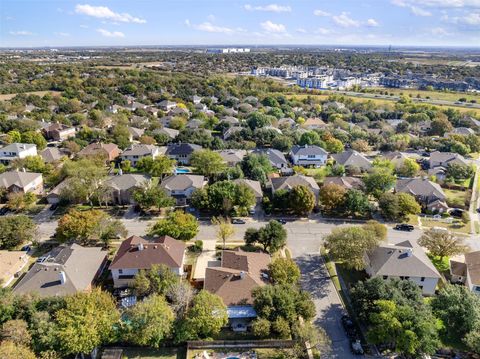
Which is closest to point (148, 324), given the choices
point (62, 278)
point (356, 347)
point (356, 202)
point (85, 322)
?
point (85, 322)

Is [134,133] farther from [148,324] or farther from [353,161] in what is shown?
[148,324]

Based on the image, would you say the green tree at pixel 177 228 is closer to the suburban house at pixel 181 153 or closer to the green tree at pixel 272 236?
the green tree at pixel 272 236

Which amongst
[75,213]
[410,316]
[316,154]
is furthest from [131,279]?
[316,154]

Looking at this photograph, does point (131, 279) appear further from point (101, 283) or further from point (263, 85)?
point (263, 85)

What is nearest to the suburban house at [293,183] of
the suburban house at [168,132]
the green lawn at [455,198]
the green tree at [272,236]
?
the green tree at [272,236]

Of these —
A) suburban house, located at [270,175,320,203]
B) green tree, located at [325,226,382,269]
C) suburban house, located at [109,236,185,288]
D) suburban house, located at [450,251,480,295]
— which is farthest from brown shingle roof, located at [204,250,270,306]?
suburban house, located at [450,251,480,295]

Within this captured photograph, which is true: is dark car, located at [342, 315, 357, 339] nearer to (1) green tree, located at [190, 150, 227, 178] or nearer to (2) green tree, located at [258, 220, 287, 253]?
(2) green tree, located at [258, 220, 287, 253]
